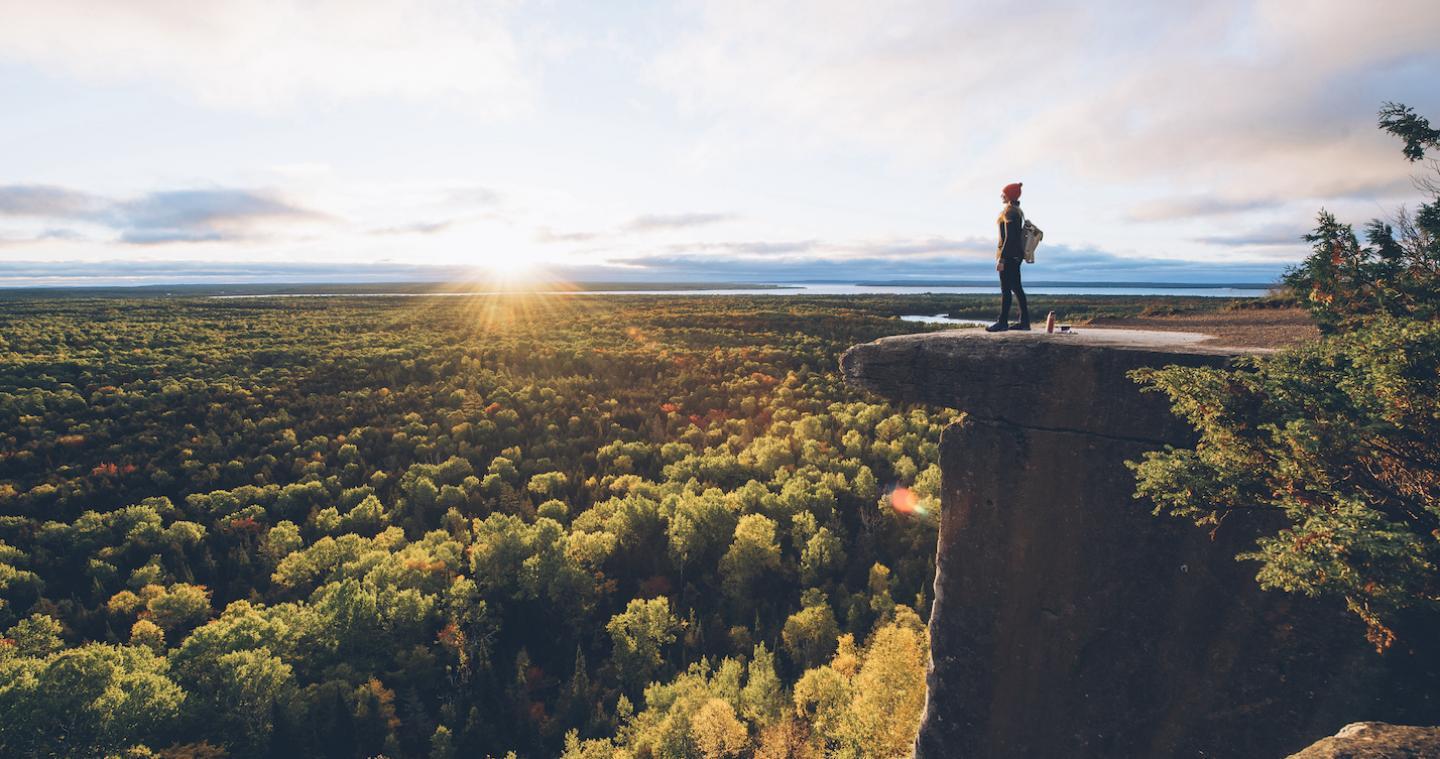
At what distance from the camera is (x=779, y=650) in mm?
21641

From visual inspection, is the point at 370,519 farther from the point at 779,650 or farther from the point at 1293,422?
the point at 1293,422

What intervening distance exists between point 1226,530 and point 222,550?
117ft

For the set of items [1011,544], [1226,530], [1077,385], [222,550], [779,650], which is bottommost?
[779,650]

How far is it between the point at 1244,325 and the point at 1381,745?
9.18 metres

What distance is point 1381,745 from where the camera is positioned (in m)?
4.51

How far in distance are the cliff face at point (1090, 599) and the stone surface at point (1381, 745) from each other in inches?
96.8

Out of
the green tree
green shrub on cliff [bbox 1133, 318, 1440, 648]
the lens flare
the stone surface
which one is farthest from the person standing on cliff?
the lens flare

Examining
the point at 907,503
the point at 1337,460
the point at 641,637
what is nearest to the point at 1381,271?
the point at 1337,460

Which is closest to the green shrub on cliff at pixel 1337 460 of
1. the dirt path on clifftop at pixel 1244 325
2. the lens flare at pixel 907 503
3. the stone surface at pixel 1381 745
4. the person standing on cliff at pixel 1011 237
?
the stone surface at pixel 1381 745

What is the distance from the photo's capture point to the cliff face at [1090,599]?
23.0 feet

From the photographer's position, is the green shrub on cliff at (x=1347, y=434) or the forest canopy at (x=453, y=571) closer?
the green shrub on cliff at (x=1347, y=434)

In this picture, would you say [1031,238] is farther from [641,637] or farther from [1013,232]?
[641,637]

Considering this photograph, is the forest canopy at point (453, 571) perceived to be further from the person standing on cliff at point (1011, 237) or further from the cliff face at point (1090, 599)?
the person standing on cliff at point (1011, 237)

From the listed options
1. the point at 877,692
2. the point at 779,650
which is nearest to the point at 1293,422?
the point at 877,692
